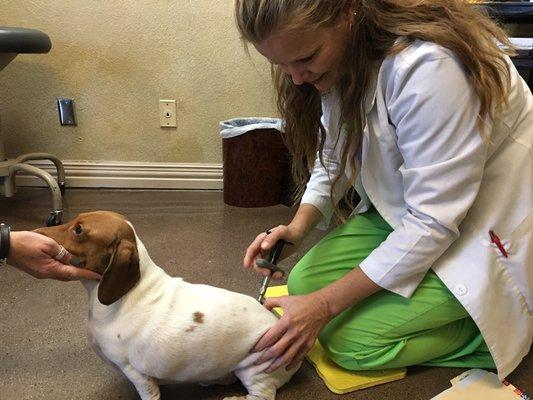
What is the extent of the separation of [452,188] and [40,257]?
0.79 meters

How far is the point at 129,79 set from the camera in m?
2.36

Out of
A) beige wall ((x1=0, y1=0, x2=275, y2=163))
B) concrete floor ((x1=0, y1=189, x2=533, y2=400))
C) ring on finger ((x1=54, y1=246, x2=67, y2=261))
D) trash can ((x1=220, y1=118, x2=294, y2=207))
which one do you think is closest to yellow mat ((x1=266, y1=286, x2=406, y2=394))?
concrete floor ((x1=0, y1=189, x2=533, y2=400))

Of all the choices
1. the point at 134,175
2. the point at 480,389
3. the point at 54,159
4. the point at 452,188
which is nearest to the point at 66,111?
the point at 54,159

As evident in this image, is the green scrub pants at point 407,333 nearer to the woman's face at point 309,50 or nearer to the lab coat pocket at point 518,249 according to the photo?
the lab coat pocket at point 518,249

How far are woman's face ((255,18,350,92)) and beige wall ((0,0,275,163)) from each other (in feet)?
4.32

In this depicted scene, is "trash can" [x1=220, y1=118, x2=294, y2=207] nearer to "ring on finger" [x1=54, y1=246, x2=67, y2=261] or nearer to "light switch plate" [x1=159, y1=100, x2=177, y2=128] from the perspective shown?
"light switch plate" [x1=159, y1=100, x2=177, y2=128]

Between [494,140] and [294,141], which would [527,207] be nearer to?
[494,140]

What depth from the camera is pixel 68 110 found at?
237 centimetres

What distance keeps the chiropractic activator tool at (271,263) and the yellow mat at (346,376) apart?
0.22 metres

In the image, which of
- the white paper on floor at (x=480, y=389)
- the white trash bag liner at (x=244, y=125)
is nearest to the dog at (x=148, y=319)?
the white paper on floor at (x=480, y=389)

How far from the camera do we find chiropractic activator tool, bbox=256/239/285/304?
3.49 ft

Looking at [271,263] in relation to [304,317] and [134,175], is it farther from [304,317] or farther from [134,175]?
[134,175]

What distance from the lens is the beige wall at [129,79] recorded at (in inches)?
89.4

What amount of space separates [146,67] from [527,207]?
1819 mm
